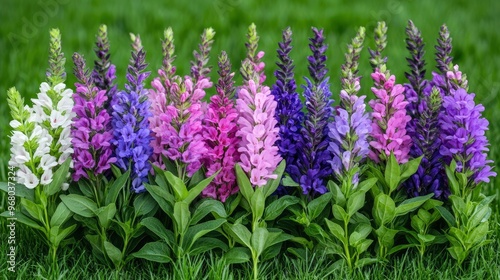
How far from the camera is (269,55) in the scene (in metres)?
6.51

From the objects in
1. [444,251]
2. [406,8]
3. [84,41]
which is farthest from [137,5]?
[444,251]

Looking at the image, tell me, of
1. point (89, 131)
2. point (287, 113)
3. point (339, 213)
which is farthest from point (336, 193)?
point (89, 131)

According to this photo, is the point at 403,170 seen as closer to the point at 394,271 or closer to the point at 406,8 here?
the point at 394,271

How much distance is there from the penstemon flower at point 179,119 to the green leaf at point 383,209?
787 mm

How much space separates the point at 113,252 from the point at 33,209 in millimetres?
394

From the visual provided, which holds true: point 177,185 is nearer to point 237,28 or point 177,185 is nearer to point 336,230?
point 336,230

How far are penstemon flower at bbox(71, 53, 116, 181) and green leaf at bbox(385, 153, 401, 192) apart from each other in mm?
1209

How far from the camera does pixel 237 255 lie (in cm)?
332

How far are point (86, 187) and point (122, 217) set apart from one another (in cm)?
22

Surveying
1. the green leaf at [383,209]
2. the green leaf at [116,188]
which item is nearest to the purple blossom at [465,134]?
the green leaf at [383,209]

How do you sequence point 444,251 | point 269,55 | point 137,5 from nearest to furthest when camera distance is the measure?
point 444,251
point 269,55
point 137,5

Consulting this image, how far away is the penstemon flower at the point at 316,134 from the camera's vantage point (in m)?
3.37

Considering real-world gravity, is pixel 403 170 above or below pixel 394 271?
above

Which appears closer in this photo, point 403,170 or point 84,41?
point 403,170
